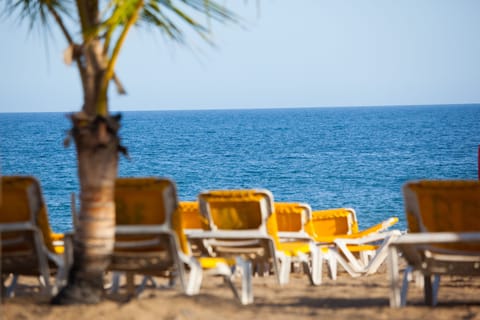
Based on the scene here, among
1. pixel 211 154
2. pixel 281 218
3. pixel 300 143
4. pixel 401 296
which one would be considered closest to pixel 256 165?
pixel 211 154

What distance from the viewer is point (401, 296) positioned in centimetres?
545

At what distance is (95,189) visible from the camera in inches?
186

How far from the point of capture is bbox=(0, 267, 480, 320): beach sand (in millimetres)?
4730

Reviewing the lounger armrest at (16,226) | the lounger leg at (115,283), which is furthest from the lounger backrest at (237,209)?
the lounger armrest at (16,226)

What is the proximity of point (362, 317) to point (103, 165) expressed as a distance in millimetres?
1792

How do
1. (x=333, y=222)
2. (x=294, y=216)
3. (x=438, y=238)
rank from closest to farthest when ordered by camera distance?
(x=438, y=238)
(x=294, y=216)
(x=333, y=222)

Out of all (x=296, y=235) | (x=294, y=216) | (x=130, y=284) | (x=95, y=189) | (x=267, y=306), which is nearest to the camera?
(x=95, y=189)

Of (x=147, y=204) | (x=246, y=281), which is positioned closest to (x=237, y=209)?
(x=246, y=281)

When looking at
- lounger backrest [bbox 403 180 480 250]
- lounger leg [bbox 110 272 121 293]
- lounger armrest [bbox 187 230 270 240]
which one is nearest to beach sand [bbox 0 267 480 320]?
lounger leg [bbox 110 272 121 293]

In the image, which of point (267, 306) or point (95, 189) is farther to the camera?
point (267, 306)

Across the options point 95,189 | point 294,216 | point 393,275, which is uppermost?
point 95,189

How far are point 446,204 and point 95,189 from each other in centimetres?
212

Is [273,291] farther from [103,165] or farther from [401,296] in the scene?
[103,165]

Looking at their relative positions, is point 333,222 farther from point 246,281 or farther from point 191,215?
point 246,281
